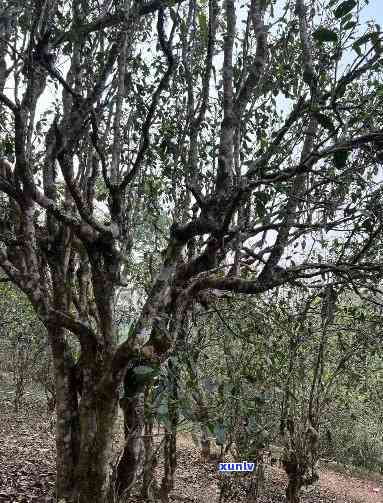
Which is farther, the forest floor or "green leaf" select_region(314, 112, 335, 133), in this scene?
the forest floor

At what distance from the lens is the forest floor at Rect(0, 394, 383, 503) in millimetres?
5957

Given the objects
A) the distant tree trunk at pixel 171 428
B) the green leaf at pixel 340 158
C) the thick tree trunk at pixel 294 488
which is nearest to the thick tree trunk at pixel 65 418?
the distant tree trunk at pixel 171 428

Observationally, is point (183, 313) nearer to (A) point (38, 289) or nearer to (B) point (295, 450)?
(A) point (38, 289)

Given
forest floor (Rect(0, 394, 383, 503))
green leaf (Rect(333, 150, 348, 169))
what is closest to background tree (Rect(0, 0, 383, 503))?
green leaf (Rect(333, 150, 348, 169))

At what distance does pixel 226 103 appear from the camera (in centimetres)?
333

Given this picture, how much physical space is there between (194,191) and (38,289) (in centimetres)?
149

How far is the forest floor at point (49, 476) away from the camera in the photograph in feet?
19.5

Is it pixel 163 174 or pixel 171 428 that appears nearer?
pixel 171 428

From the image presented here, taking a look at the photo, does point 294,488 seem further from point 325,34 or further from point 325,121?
point 325,34

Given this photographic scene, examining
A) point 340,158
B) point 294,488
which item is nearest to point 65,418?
point 340,158

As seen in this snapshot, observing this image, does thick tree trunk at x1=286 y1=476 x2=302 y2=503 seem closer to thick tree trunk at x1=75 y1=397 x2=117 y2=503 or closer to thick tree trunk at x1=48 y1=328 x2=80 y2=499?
thick tree trunk at x1=48 y1=328 x2=80 y2=499

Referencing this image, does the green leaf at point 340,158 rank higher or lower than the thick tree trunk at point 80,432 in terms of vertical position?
higher

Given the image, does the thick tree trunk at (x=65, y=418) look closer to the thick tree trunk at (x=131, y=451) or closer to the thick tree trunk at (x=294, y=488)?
the thick tree trunk at (x=131, y=451)

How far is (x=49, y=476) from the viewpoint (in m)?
6.46
